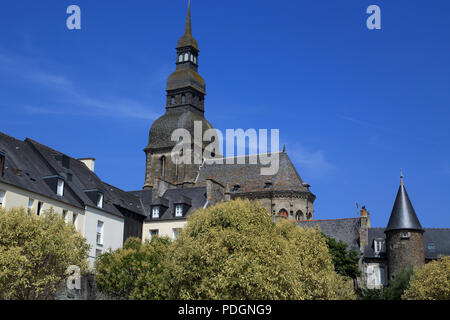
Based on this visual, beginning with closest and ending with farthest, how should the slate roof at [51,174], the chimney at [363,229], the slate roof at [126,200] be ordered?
1. the slate roof at [51,174]
2. the slate roof at [126,200]
3. the chimney at [363,229]

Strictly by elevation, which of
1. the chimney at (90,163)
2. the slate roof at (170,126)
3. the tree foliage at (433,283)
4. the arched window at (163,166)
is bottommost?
the tree foliage at (433,283)

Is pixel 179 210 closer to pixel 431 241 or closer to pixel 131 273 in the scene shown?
pixel 131 273

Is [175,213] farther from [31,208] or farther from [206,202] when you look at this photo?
[31,208]

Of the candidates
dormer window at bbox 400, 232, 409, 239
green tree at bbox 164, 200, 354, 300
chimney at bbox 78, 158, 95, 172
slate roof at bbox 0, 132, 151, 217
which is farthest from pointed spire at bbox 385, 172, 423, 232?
chimney at bbox 78, 158, 95, 172

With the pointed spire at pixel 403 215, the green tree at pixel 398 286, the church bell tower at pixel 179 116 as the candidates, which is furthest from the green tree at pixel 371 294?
the church bell tower at pixel 179 116

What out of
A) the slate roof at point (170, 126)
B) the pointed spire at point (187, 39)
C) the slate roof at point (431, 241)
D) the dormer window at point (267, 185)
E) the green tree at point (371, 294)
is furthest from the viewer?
the pointed spire at point (187, 39)

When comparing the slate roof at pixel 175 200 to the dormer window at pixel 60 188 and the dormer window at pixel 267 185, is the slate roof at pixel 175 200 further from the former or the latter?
the dormer window at pixel 267 185

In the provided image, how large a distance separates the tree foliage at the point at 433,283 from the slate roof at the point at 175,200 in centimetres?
2163

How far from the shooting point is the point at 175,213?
5356 cm

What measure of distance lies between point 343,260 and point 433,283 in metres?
17.3

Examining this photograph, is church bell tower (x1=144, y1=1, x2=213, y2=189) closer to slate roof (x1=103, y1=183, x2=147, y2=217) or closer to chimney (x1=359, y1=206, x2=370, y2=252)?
slate roof (x1=103, y1=183, x2=147, y2=217)

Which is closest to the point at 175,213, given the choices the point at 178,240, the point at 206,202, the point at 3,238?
the point at 206,202

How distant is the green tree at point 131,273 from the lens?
35812mm

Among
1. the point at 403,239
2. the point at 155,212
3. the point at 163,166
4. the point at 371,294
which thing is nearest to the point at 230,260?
the point at 155,212
